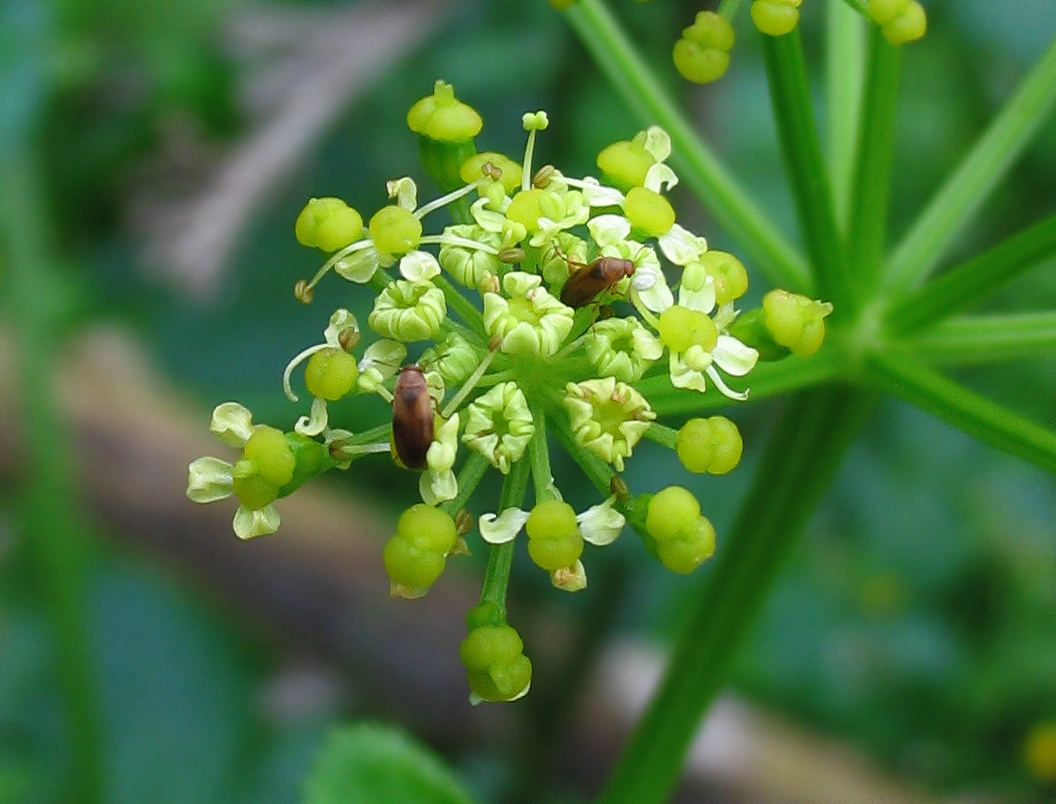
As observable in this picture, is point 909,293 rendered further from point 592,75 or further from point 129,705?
point 129,705

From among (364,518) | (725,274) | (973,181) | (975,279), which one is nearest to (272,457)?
(725,274)

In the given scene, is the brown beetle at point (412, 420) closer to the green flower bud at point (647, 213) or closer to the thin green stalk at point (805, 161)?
the green flower bud at point (647, 213)

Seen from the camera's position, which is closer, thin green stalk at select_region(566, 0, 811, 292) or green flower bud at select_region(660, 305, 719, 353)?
green flower bud at select_region(660, 305, 719, 353)

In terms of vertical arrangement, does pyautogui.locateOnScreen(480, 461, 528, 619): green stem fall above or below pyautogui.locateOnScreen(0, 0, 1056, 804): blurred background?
below

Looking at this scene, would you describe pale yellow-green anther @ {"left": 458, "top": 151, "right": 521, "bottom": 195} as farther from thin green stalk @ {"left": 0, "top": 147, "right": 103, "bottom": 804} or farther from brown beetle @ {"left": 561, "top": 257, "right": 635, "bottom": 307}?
thin green stalk @ {"left": 0, "top": 147, "right": 103, "bottom": 804}

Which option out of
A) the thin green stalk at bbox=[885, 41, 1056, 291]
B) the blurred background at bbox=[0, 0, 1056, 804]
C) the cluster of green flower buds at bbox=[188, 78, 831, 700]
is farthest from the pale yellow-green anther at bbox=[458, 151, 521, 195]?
the blurred background at bbox=[0, 0, 1056, 804]

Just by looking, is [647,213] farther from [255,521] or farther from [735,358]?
[255,521]

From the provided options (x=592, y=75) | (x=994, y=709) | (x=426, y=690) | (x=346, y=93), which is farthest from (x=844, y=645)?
(x=346, y=93)
